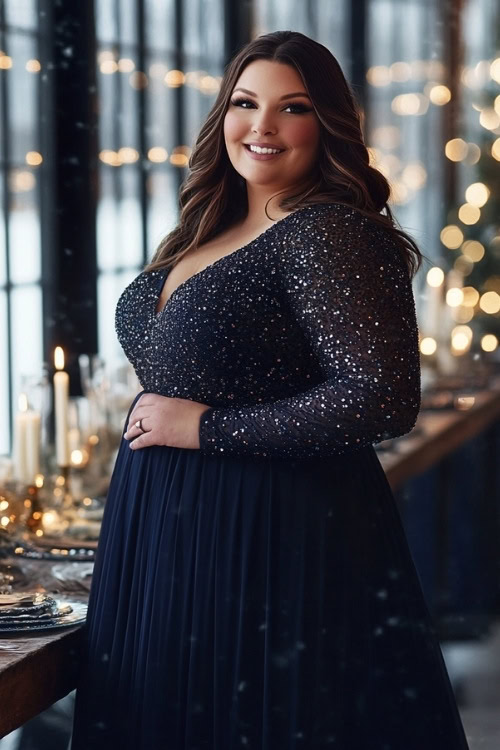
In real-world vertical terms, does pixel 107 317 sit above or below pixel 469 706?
above

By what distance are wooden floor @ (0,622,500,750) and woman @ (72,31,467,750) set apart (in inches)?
28.5

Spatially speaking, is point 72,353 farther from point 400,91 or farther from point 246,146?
point 400,91

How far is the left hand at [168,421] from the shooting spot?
6.24ft

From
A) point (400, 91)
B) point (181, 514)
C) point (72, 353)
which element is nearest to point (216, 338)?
point (181, 514)

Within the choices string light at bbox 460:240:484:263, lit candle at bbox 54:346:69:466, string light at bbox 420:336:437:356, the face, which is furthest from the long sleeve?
string light at bbox 460:240:484:263

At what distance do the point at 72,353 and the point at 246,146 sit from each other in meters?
2.22

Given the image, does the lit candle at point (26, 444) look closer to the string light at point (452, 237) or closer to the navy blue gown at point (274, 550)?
the navy blue gown at point (274, 550)

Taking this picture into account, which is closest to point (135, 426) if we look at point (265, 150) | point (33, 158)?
point (265, 150)

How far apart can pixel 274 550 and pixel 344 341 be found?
0.36m

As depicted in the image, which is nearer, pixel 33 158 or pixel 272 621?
pixel 272 621

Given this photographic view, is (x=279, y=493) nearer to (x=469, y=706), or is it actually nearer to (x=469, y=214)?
(x=469, y=706)

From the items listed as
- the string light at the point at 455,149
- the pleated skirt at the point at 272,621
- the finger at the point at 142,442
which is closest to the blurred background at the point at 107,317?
the pleated skirt at the point at 272,621

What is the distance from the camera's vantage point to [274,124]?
192cm

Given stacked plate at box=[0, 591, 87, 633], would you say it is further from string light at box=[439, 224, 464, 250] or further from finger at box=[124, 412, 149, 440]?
string light at box=[439, 224, 464, 250]
